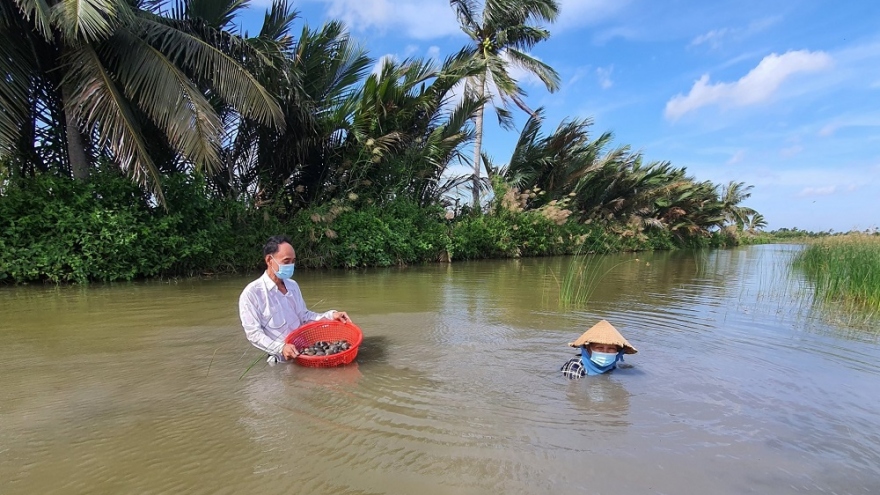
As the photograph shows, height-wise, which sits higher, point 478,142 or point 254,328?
point 478,142

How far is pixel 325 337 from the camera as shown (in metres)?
4.35

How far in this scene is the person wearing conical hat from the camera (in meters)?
3.62

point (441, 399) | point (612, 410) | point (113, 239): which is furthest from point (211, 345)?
point (113, 239)

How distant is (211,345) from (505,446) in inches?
123

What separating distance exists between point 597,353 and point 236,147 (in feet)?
34.9

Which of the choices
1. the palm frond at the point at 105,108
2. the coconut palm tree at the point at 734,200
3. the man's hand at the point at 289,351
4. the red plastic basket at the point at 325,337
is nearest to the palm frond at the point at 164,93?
the palm frond at the point at 105,108

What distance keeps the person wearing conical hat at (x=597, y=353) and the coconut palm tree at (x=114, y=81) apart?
7217mm

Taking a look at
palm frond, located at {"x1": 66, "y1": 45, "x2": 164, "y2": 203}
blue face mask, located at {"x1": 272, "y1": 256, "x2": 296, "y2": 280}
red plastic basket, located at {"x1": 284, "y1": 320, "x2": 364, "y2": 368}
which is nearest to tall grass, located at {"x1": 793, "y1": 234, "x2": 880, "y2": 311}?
red plastic basket, located at {"x1": 284, "y1": 320, "x2": 364, "y2": 368}

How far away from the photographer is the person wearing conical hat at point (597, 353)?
3.62 metres

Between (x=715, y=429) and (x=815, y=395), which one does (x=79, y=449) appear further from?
(x=815, y=395)

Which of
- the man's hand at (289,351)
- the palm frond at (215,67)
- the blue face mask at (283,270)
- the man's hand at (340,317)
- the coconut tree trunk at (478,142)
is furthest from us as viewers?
the coconut tree trunk at (478,142)

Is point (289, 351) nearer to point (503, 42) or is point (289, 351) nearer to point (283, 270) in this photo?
point (283, 270)

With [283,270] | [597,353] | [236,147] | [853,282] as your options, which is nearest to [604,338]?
[597,353]

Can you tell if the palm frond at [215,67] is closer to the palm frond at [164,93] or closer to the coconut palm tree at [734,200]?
the palm frond at [164,93]
